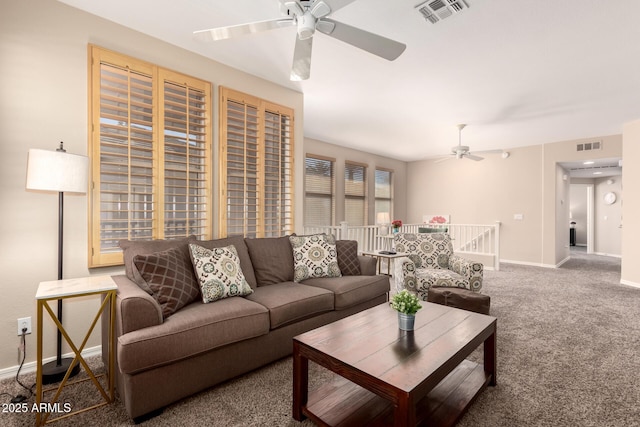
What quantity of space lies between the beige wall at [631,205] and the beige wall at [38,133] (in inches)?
290

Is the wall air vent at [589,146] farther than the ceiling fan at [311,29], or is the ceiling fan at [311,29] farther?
the wall air vent at [589,146]

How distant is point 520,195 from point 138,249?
7.68m

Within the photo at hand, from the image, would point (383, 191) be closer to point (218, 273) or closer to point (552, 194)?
point (552, 194)

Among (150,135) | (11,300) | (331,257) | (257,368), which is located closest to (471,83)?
(331,257)

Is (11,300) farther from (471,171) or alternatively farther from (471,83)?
(471,171)

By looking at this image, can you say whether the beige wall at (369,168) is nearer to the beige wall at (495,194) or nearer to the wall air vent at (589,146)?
the beige wall at (495,194)

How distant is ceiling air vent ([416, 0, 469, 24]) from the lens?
2.28 m

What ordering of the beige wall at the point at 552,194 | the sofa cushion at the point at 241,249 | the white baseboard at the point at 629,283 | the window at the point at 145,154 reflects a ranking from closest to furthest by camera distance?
1. the window at the point at 145,154
2. the sofa cushion at the point at 241,249
3. the white baseboard at the point at 629,283
4. the beige wall at the point at 552,194

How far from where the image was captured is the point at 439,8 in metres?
2.34

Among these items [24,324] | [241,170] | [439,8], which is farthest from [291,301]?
[439,8]

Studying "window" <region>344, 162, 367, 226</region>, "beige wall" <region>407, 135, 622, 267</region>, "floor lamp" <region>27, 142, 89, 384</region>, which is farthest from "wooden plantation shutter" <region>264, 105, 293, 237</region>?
"beige wall" <region>407, 135, 622, 267</region>

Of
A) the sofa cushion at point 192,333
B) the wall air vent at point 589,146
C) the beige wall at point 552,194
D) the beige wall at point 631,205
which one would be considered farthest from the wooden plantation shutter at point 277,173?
the wall air vent at point 589,146

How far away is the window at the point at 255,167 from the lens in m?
3.37

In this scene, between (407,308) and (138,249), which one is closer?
(407,308)
